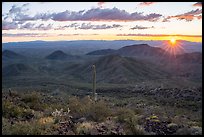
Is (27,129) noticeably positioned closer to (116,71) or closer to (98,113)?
(98,113)

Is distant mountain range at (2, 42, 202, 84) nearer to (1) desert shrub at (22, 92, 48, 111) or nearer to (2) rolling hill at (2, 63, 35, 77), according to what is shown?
(2) rolling hill at (2, 63, 35, 77)

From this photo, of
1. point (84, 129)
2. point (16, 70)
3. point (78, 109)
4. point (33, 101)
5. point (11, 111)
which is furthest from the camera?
point (16, 70)

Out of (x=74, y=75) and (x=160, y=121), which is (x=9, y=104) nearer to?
(x=160, y=121)

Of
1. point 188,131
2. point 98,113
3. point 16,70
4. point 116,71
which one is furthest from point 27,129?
point 16,70

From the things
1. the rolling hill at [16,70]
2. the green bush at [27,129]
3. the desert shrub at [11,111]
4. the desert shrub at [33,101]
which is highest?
the green bush at [27,129]

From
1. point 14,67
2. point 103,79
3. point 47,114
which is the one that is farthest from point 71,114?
point 14,67

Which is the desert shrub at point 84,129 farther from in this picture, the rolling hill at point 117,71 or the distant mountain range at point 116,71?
the rolling hill at point 117,71

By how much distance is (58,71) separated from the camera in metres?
148

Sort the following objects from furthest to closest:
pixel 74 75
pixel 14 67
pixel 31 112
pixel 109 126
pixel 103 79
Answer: pixel 14 67, pixel 74 75, pixel 103 79, pixel 31 112, pixel 109 126

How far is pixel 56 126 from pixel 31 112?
2579 mm

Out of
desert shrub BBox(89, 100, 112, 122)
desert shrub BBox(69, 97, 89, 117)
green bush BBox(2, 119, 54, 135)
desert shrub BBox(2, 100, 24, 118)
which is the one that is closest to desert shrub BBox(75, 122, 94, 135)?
green bush BBox(2, 119, 54, 135)

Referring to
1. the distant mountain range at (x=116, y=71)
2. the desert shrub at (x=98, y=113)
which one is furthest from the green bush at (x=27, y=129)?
the distant mountain range at (x=116, y=71)

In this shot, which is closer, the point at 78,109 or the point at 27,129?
the point at 27,129

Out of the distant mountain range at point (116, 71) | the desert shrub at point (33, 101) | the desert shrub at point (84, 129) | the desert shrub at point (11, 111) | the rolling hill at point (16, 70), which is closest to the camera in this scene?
the desert shrub at point (84, 129)
